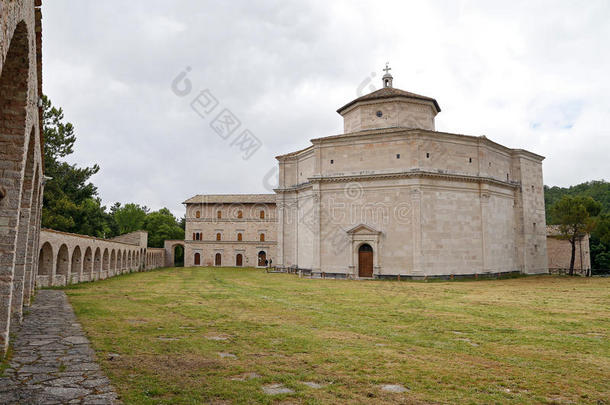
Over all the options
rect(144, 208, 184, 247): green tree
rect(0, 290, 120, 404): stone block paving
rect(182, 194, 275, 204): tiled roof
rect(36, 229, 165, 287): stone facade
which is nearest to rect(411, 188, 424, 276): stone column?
rect(36, 229, 165, 287): stone facade

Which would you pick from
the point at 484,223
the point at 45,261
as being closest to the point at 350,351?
the point at 45,261

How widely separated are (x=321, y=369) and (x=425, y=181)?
23067 mm

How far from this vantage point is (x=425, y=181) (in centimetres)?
2750

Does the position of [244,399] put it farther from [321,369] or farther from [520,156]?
[520,156]

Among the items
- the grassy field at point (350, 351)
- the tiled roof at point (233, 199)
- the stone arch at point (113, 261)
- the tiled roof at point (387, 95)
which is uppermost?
the tiled roof at point (387, 95)

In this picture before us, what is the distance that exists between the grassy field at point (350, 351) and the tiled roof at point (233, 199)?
1563 inches

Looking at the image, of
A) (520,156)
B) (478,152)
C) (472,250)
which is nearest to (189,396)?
(472,250)

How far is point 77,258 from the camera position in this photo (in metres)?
22.6

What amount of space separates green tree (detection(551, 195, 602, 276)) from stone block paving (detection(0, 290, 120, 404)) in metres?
33.6

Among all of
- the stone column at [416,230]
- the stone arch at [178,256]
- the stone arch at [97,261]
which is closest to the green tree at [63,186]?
the stone arch at [97,261]

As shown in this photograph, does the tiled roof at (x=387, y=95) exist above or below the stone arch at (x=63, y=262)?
above

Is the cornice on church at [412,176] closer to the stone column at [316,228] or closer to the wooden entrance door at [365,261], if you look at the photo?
the stone column at [316,228]

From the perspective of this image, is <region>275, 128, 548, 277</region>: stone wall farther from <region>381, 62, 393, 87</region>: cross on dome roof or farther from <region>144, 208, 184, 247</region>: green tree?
<region>144, 208, 184, 247</region>: green tree

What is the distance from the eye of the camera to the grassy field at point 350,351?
523cm
